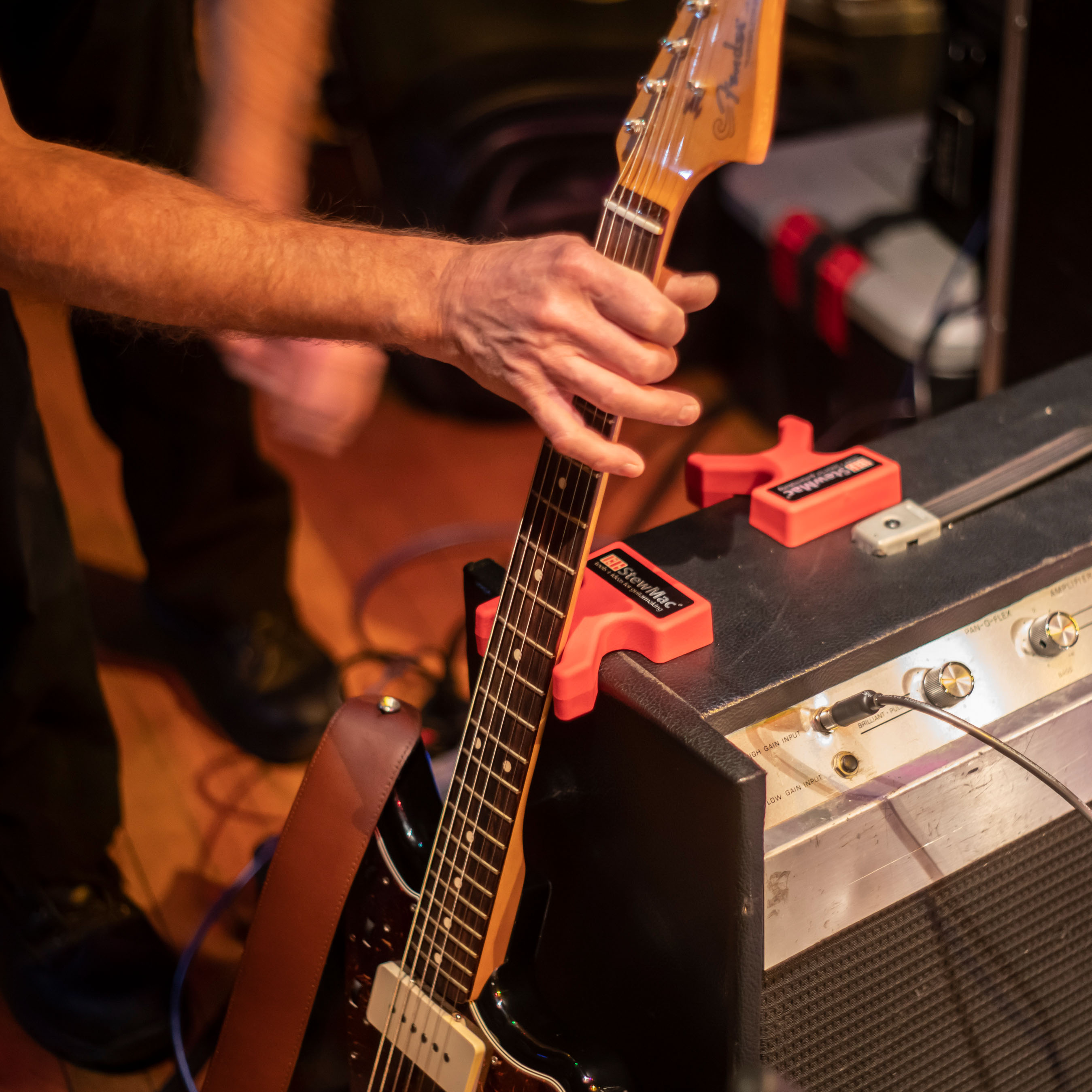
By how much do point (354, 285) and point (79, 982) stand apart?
81 centimetres

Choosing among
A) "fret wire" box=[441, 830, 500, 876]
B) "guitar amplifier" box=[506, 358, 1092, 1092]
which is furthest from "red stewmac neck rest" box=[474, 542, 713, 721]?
"fret wire" box=[441, 830, 500, 876]

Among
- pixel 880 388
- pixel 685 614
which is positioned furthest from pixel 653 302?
pixel 880 388

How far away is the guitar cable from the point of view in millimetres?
659

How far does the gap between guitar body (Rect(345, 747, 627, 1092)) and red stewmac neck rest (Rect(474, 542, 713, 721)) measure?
7.1 inches

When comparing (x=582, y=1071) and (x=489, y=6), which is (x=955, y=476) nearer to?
(x=582, y=1071)

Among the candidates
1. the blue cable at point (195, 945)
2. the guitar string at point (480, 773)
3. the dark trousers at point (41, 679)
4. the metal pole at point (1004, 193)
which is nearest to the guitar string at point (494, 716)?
the guitar string at point (480, 773)

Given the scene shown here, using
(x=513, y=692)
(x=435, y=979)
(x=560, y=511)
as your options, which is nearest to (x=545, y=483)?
(x=560, y=511)

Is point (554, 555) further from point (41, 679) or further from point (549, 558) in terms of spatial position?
point (41, 679)

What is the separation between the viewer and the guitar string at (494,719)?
71cm

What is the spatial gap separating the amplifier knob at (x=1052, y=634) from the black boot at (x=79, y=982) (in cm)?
90

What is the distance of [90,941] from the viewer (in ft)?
3.77

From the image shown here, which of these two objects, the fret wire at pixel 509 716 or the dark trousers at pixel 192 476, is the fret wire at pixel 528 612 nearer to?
the fret wire at pixel 509 716

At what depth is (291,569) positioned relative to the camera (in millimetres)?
1694

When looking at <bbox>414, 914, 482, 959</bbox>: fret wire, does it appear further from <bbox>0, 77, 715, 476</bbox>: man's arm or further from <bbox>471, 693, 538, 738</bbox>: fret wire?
<bbox>0, 77, 715, 476</bbox>: man's arm
